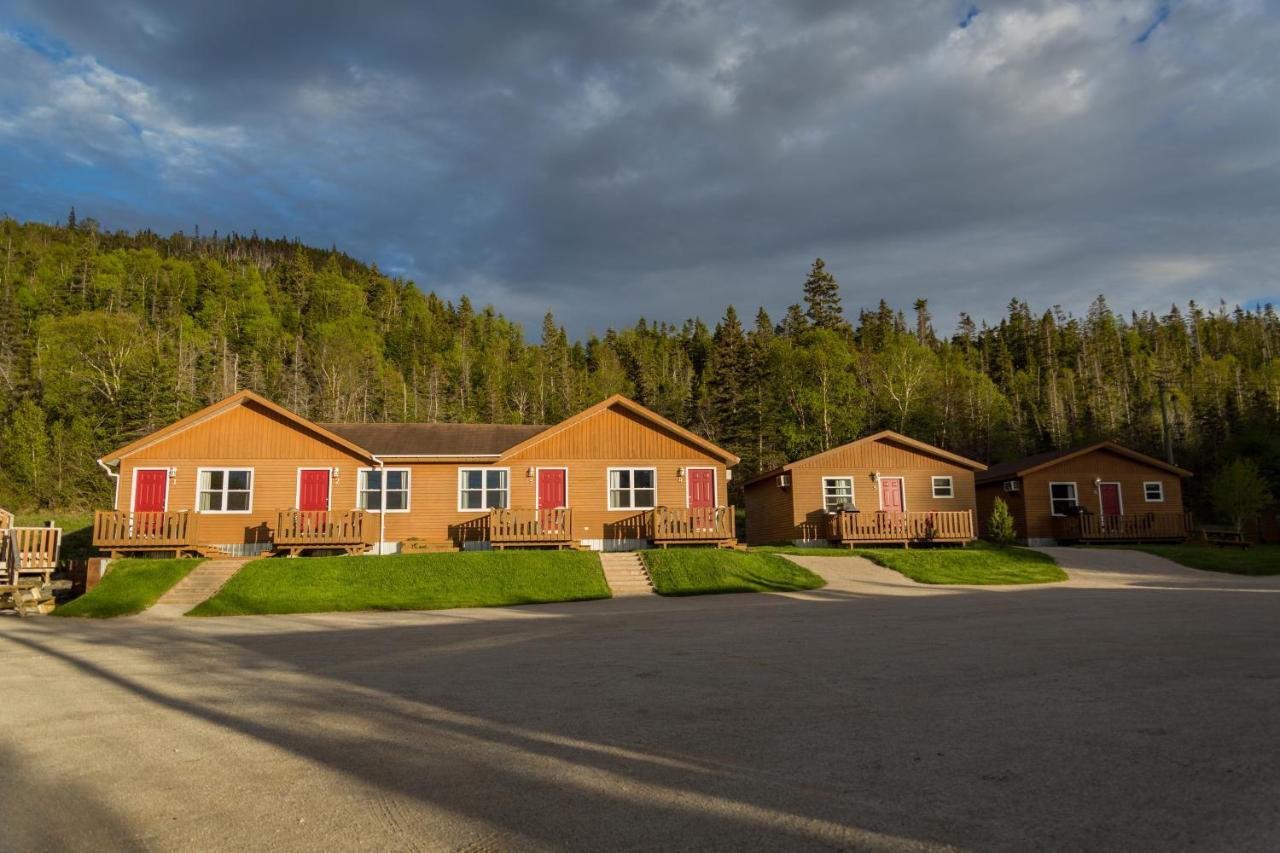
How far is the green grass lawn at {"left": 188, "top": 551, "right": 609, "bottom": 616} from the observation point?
17906 millimetres

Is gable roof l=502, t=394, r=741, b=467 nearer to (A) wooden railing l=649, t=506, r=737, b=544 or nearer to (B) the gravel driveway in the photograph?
(A) wooden railing l=649, t=506, r=737, b=544

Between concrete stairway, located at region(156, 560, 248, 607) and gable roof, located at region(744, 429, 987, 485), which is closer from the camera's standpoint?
concrete stairway, located at region(156, 560, 248, 607)

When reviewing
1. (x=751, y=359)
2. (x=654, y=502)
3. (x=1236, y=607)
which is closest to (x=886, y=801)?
(x=1236, y=607)

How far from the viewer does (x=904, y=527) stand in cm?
2786

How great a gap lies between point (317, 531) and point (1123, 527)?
1175 inches

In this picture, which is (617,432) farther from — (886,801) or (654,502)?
(886,801)

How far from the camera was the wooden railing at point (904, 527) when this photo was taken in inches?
1088

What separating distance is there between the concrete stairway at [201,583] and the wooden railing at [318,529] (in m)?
1.72

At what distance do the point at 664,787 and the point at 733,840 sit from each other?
3.07 ft

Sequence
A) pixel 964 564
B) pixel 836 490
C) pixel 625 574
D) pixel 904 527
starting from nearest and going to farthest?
pixel 625 574 → pixel 964 564 → pixel 904 527 → pixel 836 490

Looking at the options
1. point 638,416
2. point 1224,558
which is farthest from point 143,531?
point 1224,558

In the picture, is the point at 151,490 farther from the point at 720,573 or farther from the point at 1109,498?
the point at 1109,498

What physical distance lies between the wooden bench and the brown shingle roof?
87.5 feet

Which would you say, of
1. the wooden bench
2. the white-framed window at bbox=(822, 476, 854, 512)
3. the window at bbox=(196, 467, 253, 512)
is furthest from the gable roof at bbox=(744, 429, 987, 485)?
the window at bbox=(196, 467, 253, 512)
